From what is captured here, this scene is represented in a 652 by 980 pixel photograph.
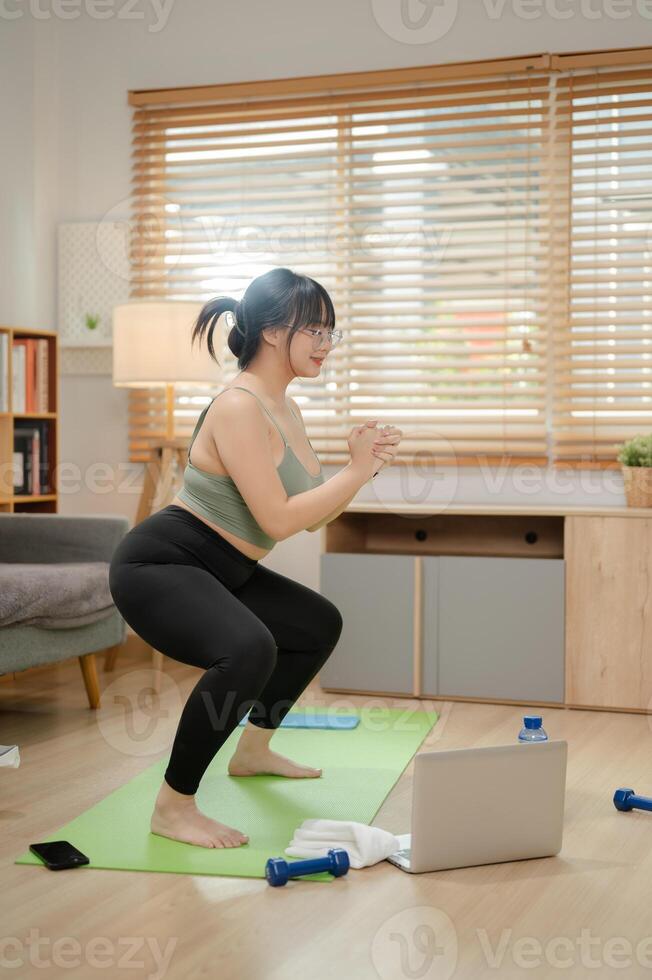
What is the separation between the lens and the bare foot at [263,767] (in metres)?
2.58

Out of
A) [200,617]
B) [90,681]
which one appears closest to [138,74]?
[90,681]

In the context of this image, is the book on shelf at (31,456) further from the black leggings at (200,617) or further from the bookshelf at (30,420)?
the black leggings at (200,617)

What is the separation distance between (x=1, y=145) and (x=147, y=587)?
243 cm

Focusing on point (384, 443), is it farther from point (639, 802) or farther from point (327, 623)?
point (639, 802)

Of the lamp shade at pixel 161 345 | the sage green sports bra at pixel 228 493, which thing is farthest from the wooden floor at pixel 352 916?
the lamp shade at pixel 161 345

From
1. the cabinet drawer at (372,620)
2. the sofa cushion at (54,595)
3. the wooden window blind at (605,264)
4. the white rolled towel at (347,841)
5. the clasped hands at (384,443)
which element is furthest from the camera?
the wooden window blind at (605,264)

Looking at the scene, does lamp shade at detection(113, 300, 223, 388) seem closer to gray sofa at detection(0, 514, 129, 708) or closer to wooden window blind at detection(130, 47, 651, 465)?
wooden window blind at detection(130, 47, 651, 465)

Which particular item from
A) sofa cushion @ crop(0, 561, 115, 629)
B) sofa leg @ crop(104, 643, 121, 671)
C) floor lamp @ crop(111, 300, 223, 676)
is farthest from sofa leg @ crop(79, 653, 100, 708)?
sofa leg @ crop(104, 643, 121, 671)

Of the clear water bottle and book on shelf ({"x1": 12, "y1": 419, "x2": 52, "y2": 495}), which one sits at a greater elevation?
book on shelf ({"x1": 12, "y1": 419, "x2": 52, "y2": 495})

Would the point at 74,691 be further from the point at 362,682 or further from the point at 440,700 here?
the point at 440,700

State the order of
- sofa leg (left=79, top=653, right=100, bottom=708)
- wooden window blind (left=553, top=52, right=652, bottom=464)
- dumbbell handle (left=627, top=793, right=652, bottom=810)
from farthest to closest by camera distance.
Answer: wooden window blind (left=553, top=52, right=652, bottom=464) < sofa leg (left=79, top=653, right=100, bottom=708) < dumbbell handle (left=627, top=793, right=652, bottom=810)

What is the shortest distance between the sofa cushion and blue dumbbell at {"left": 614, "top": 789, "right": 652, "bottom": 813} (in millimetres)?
1526

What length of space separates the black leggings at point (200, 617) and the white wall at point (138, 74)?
1.71m

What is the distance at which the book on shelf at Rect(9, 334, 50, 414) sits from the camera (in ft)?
12.5
